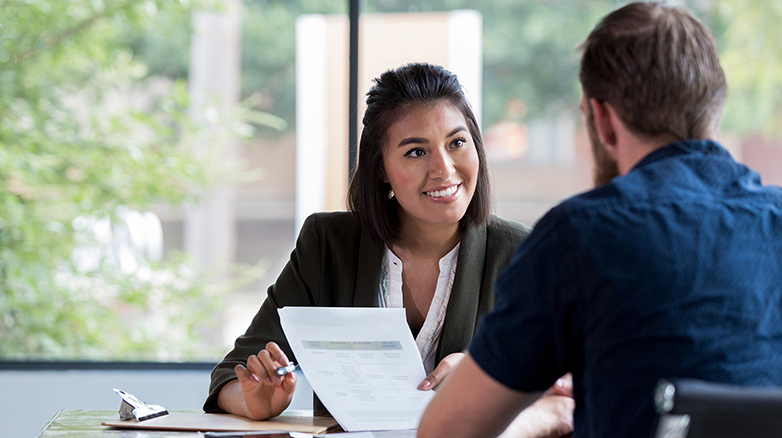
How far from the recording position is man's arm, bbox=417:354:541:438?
83 cm

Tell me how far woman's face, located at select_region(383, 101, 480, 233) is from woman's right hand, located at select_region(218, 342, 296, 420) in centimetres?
50

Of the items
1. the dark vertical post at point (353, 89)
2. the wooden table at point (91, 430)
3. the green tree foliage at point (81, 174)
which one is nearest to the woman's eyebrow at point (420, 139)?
the wooden table at point (91, 430)

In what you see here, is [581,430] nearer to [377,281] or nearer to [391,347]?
[391,347]

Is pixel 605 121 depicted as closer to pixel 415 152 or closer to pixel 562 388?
pixel 562 388

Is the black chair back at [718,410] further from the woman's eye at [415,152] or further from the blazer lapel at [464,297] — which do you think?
the woman's eye at [415,152]

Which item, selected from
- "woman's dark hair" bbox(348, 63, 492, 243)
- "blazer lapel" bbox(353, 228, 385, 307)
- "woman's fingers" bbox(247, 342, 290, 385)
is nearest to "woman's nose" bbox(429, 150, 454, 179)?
"woman's dark hair" bbox(348, 63, 492, 243)

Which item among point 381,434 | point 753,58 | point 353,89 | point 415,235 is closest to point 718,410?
point 381,434

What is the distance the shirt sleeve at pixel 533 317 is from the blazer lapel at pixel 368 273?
0.80 metres

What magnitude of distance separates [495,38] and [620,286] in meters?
3.44

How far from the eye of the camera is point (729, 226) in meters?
0.79

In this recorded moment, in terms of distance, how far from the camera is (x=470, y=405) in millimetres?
850

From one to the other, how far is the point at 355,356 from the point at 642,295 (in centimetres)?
63

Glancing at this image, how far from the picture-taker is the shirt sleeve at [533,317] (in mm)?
780

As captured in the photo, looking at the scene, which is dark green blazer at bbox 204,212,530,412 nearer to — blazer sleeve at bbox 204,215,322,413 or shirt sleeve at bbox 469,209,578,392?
blazer sleeve at bbox 204,215,322,413
